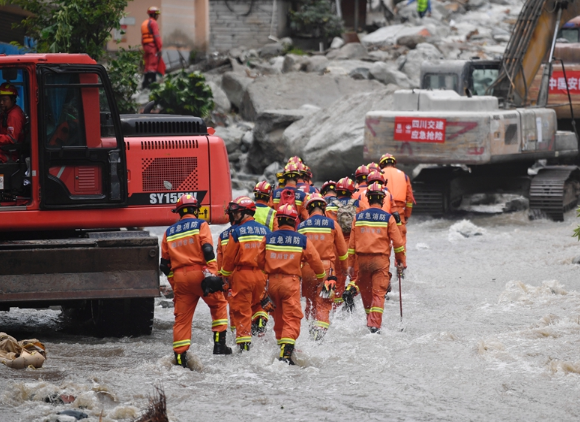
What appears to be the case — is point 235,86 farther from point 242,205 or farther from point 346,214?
point 242,205

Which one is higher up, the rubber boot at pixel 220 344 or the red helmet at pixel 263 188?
the red helmet at pixel 263 188

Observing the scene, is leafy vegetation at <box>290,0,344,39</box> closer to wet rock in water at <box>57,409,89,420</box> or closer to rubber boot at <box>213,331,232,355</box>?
rubber boot at <box>213,331,232,355</box>

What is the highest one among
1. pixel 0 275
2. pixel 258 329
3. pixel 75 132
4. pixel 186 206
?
pixel 75 132

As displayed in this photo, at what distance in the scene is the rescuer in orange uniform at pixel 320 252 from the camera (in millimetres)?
10016

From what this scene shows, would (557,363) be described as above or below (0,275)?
below

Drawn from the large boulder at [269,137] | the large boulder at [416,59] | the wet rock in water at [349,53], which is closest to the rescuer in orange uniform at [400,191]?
the large boulder at [269,137]

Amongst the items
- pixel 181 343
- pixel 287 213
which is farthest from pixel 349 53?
pixel 181 343

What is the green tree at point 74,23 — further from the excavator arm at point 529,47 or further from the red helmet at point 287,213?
the excavator arm at point 529,47

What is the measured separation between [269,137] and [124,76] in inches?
264

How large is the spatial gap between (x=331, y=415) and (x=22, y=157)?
431 cm

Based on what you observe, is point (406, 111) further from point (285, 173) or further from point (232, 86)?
point (232, 86)

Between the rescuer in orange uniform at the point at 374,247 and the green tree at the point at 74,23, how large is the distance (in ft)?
21.5

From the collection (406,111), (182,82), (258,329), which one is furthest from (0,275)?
(182,82)

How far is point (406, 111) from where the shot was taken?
1762cm
